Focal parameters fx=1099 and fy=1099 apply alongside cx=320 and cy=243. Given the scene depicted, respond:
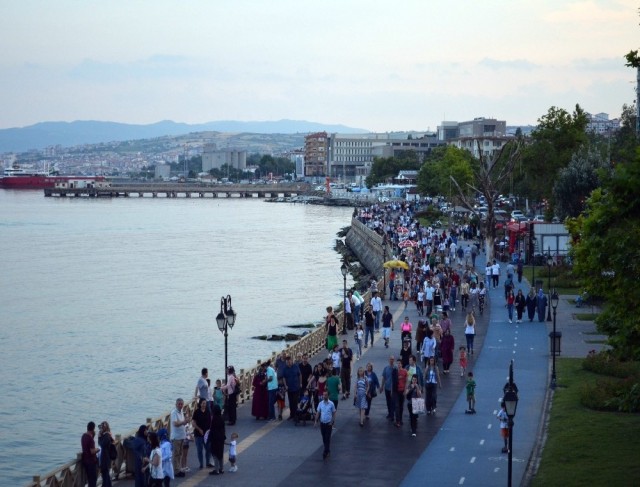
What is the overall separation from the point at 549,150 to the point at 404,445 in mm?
65526

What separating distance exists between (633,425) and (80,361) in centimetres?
2834

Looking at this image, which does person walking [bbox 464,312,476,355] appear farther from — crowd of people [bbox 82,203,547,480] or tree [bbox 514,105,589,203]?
tree [bbox 514,105,589,203]

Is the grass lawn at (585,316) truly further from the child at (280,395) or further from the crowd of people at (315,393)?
the child at (280,395)

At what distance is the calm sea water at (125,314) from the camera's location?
3603 cm

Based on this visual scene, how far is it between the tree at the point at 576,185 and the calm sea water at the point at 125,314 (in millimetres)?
14615

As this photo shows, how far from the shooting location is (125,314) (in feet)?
199

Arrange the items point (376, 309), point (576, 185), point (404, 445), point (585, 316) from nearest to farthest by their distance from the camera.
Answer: point (404, 445)
point (376, 309)
point (585, 316)
point (576, 185)

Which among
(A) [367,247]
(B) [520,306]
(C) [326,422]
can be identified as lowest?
(A) [367,247]

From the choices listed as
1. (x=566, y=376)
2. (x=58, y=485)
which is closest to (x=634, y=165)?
(x=58, y=485)

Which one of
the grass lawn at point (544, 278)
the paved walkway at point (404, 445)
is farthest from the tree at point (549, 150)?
the paved walkway at point (404, 445)

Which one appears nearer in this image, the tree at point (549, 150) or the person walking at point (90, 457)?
the person walking at point (90, 457)

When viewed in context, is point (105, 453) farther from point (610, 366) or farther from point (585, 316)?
point (585, 316)

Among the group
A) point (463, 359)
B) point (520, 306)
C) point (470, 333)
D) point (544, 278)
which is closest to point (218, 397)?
point (463, 359)

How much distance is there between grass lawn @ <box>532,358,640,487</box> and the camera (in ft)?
61.7
